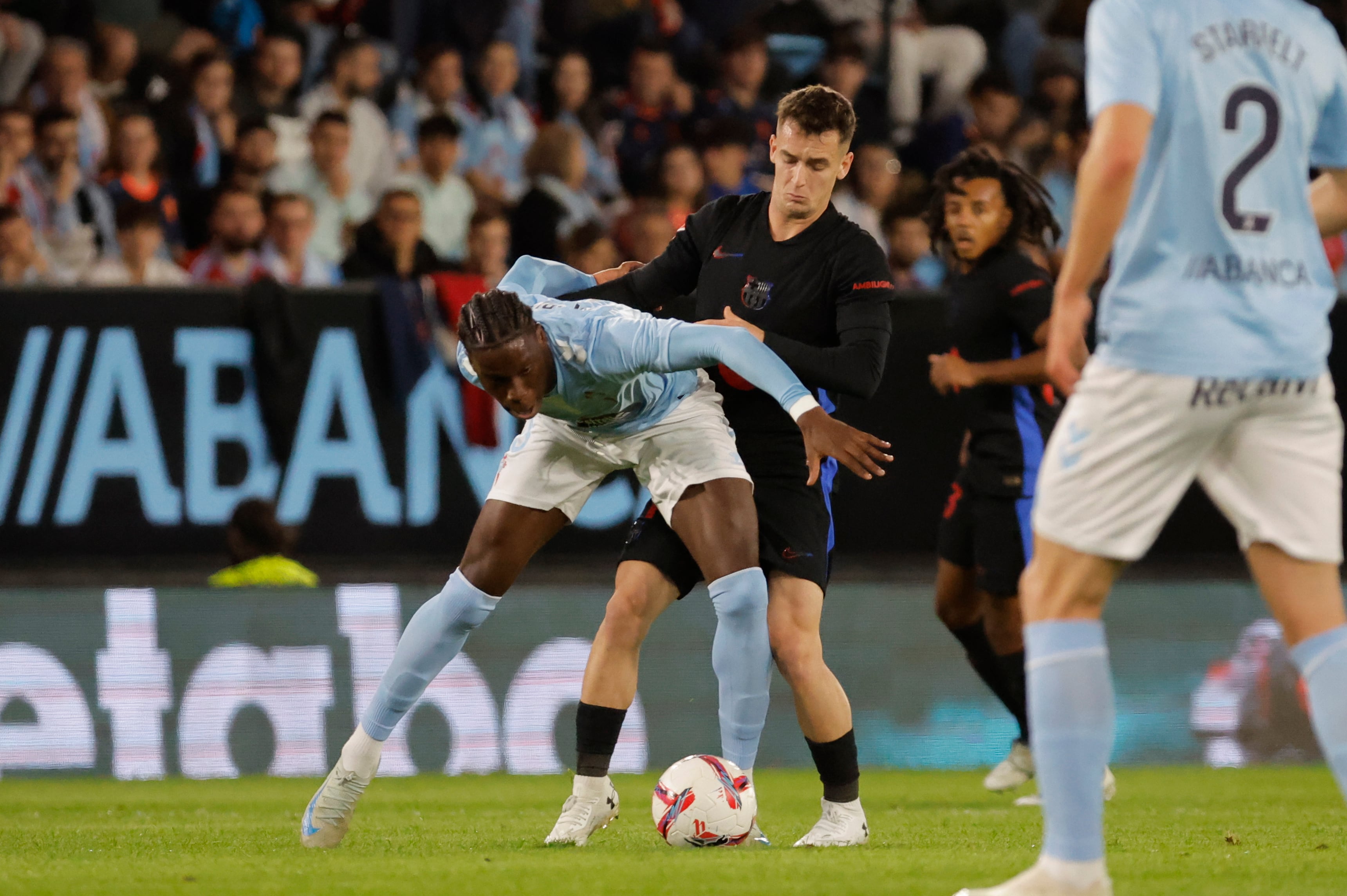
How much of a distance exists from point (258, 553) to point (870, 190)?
5.20m

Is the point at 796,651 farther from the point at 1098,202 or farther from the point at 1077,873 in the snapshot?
the point at 1098,202

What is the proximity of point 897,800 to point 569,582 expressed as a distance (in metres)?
2.17

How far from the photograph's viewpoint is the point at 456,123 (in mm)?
11273

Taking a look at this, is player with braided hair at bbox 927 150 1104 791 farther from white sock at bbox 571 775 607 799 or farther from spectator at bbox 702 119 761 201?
spectator at bbox 702 119 761 201

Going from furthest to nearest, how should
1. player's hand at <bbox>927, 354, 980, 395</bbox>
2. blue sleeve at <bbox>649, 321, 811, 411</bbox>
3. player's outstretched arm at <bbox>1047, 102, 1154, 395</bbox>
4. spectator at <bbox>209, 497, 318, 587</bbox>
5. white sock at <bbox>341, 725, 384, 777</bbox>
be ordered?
spectator at <bbox>209, 497, 318, 587</bbox>
player's hand at <bbox>927, 354, 980, 395</bbox>
white sock at <bbox>341, 725, 384, 777</bbox>
blue sleeve at <bbox>649, 321, 811, 411</bbox>
player's outstretched arm at <bbox>1047, 102, 1154, 395</bbox>

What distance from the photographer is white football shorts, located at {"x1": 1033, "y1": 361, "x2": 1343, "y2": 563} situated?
3.57 metres

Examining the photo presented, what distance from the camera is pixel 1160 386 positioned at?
3568 mm

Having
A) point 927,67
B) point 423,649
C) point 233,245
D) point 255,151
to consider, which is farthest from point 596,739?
point 927,67

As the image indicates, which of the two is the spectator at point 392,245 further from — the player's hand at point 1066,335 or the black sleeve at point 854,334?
the player's hand at point 1066,335

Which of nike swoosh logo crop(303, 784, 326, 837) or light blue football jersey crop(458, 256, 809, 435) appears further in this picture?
nike swoosh logo crop(303, 784, 326, 837)

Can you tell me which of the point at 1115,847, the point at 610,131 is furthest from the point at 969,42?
the point at 1115,847

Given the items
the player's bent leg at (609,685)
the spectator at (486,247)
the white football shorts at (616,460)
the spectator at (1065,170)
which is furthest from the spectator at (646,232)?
the player's bent leg at (609,685)

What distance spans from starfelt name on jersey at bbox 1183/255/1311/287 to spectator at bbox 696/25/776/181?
347 inches

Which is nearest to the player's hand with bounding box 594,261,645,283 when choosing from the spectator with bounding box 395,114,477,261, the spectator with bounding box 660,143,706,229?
the spectator with bounding box 395,114,477,261
